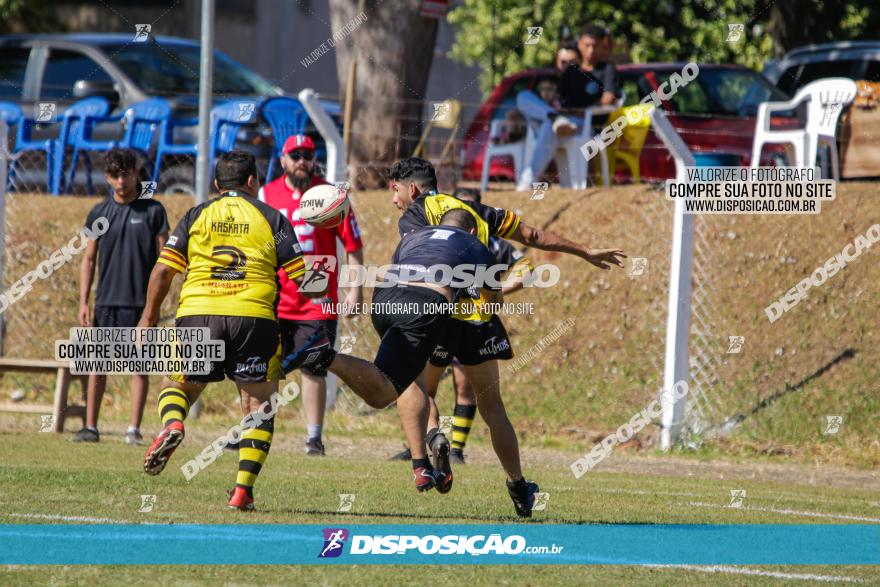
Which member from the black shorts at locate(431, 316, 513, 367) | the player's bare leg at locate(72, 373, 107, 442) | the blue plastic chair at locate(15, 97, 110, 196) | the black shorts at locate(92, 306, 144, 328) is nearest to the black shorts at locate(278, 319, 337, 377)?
the black shorts at locate(92, 306, 144, 328)

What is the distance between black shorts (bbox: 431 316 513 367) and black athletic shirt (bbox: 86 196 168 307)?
4018 millimetres

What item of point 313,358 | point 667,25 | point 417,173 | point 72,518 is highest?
point 667,25

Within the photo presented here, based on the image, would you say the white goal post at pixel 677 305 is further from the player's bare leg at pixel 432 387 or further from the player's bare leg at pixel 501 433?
the player's bare leg at pixel 501 433

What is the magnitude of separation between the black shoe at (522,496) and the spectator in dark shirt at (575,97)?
776 centimetres

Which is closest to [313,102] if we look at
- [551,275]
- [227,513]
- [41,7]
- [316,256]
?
[316,256]

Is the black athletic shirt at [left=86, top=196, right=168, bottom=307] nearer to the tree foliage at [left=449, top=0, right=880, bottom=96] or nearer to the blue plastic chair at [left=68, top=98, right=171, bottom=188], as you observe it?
the blue plastic chair at [left=68, top=98, right=171, bottom=188]

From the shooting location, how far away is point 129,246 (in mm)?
10828

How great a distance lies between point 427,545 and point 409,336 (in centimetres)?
145

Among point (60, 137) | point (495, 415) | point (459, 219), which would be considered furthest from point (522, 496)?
point (60, 137)

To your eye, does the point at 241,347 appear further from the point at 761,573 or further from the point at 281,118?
the point at 281,118

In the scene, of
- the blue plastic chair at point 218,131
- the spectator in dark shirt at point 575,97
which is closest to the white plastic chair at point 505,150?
the spectator in dark shirt at point 575,97

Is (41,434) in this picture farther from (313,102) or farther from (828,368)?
(828,368)

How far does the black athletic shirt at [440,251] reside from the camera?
7535mm

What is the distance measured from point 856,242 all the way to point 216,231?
7878mm
